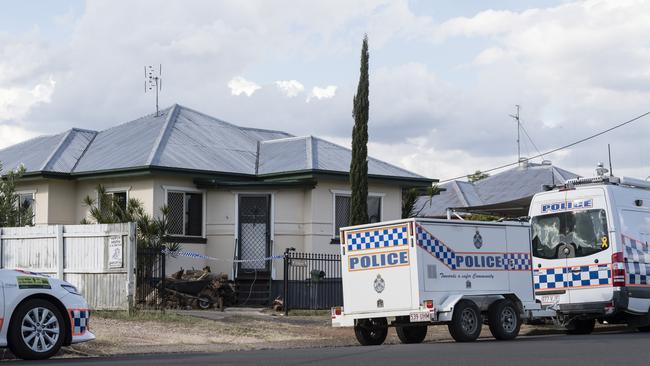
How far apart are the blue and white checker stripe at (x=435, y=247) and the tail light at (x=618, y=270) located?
3.73 meters

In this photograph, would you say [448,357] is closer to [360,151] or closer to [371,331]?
[371,331]

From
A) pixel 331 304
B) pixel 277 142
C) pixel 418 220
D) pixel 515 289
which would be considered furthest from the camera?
pixel 277 142

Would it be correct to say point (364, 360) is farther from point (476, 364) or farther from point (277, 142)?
point (277, 142)

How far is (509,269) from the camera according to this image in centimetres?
1706

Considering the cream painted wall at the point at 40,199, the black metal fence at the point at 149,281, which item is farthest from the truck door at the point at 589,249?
the cream painted wall at the point at 40,199

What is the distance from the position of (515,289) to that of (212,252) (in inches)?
439

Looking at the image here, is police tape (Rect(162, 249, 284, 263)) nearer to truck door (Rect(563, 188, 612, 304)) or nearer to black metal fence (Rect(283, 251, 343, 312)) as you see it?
black metal fence (Rect(283, 251, 343, 312))

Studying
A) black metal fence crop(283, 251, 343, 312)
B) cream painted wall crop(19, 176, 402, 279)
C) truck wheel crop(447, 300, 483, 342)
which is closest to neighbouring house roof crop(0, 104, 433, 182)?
cream painted wall crop(19, 176, 402, 279)

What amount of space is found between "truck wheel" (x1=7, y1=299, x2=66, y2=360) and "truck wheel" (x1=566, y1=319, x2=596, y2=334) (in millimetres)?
10722

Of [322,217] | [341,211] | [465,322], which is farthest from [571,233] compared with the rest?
[341,211]

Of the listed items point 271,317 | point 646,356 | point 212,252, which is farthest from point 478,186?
point 646,356

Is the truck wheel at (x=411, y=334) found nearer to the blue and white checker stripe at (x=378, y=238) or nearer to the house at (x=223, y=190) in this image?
the blue and white checker stripe at (x=378, y=238)

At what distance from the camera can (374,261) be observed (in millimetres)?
16391

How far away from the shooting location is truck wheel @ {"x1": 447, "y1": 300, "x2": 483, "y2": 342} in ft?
51.2
